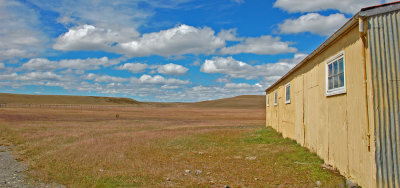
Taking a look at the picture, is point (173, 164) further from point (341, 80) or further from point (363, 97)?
point (363, 97)

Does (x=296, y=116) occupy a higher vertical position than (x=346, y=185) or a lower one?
higher

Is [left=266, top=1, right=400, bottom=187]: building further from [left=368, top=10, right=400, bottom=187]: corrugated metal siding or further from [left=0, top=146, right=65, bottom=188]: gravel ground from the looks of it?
[left=0, top=146, right=65, bottom=188]: gravel ground

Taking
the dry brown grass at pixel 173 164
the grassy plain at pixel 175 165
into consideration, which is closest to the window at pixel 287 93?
the grassy plain at pixel 175 165

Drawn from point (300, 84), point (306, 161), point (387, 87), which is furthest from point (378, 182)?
point (300, 84)

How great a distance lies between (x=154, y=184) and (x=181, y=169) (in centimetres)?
189

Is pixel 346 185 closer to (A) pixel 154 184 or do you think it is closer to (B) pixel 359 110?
(B) pixel 359 110

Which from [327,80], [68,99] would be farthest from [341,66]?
[68,99]

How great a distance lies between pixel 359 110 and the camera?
669 centimetres

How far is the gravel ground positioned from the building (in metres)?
7.05

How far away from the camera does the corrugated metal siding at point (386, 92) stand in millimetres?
5898

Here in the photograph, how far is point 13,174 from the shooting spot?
8.56 meters

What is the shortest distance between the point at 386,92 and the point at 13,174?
9548mm

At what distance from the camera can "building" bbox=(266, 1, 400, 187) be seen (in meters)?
5.96

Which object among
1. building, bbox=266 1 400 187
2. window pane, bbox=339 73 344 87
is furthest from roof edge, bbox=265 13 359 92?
window pane, bbox=339 73 344 87
